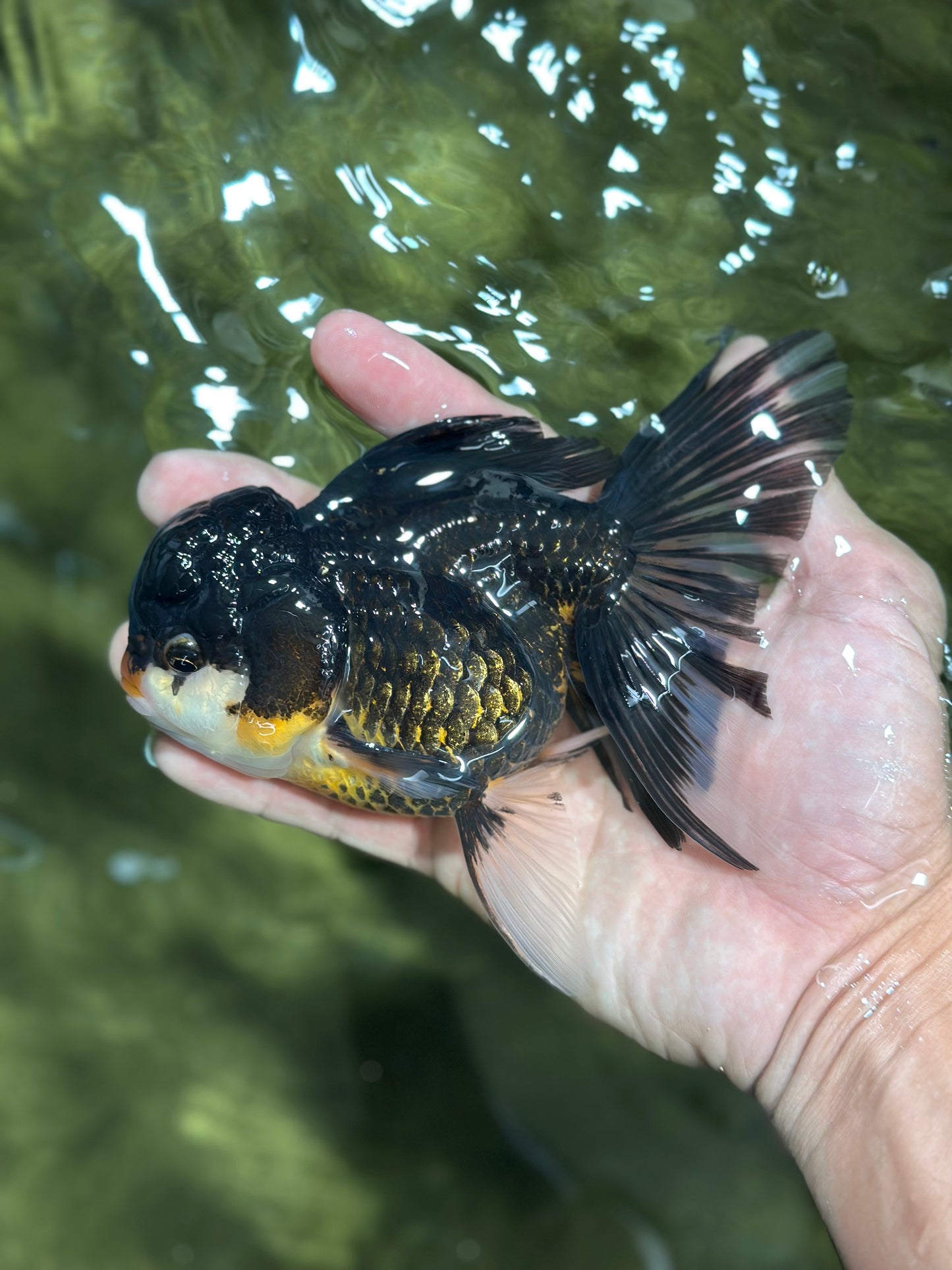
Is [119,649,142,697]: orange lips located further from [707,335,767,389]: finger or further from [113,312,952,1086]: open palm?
[707,335,767,389]: finger

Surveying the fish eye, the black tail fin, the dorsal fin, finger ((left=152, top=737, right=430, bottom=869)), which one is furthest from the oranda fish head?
the black tail fin

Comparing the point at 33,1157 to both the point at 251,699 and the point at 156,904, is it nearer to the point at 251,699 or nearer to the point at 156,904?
the point at 156,904

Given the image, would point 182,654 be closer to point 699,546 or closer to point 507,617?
point 507,617

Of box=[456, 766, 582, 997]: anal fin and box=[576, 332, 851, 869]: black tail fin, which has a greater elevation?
box=[576, 332, 851, 869]: black tail fin

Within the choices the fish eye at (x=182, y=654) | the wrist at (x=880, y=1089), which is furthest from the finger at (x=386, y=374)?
the wrist at (x=880, y=1089)

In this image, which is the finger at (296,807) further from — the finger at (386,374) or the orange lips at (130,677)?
the finger at (386,374)

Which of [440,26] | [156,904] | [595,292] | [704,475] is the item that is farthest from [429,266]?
[156,904]
